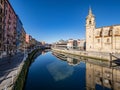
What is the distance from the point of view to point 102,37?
205ft

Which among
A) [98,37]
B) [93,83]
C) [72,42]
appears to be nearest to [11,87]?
[93,83]

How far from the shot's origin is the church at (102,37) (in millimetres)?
57281

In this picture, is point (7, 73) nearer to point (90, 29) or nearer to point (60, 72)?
point (60, 72)

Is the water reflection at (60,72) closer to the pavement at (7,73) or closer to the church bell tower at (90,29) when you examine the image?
the pavement at (7,73)

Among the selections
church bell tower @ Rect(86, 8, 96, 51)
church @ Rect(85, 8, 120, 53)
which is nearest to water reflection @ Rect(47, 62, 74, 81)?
church @ Rect(85, 8, 120, 53)

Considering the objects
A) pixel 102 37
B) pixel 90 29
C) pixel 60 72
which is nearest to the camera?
pixel 60 72

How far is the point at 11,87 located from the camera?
35.7 feet

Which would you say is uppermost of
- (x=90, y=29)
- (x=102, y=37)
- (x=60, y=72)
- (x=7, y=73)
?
(x=90, y=29)

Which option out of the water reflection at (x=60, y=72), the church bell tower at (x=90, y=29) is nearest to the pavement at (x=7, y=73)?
the water reflection at (x=60, y=72)

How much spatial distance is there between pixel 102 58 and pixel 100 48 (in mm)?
21602

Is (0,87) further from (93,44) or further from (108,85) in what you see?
(93,44)

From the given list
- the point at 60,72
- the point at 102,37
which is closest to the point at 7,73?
the point at 60,72

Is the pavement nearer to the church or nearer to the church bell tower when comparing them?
the church

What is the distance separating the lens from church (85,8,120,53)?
188 ft
